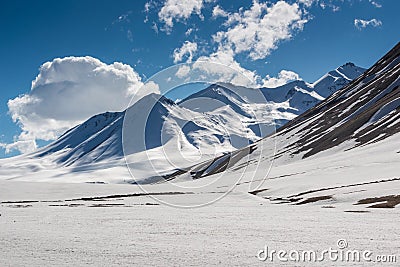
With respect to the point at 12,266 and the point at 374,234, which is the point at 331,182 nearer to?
the point at 374,234

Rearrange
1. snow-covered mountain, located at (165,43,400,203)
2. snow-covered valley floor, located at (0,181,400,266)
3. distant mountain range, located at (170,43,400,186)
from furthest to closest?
Answer: distant mountain range, located at (170,43,400,186), snow-covered mountain, located at (165,43,400,203), snow-covered valley floor, located at (0,181,400,266)

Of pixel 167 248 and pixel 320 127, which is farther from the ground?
pixel 320 127

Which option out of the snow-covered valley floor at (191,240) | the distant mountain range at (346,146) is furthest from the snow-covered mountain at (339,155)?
the snow-covered valley floor at (191,240)

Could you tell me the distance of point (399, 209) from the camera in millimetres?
39375

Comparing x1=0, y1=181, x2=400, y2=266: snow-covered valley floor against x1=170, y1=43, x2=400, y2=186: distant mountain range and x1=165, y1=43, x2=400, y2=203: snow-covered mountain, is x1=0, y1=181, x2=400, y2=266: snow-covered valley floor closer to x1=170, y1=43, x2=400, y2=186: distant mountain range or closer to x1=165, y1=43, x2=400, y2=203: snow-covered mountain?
x1=165, y1=43, x2=400, y2=203: snow-covered mountain

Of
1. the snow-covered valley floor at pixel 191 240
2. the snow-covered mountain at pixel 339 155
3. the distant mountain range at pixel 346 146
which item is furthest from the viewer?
the distant mountain range at pixel 346 146

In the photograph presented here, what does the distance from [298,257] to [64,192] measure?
10061cm

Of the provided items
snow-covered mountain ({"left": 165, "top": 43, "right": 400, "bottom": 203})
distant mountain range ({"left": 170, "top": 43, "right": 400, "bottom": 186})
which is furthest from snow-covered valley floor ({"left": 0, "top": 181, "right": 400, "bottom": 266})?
distant mountain range ({"left": 170, "top": 43, "right": 400, "bottom": 186})

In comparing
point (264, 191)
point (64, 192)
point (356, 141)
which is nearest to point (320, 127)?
point (356, 141)

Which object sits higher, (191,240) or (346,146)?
(346,146)

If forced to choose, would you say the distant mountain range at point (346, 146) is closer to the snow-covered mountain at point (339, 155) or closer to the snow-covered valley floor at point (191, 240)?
the snow-covered mountain at point (339, 155)

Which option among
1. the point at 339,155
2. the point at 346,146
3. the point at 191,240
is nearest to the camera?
the point at 191,240

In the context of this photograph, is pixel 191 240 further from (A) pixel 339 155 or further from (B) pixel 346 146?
(B) pixel 346 146

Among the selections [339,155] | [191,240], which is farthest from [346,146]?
[191,240]
